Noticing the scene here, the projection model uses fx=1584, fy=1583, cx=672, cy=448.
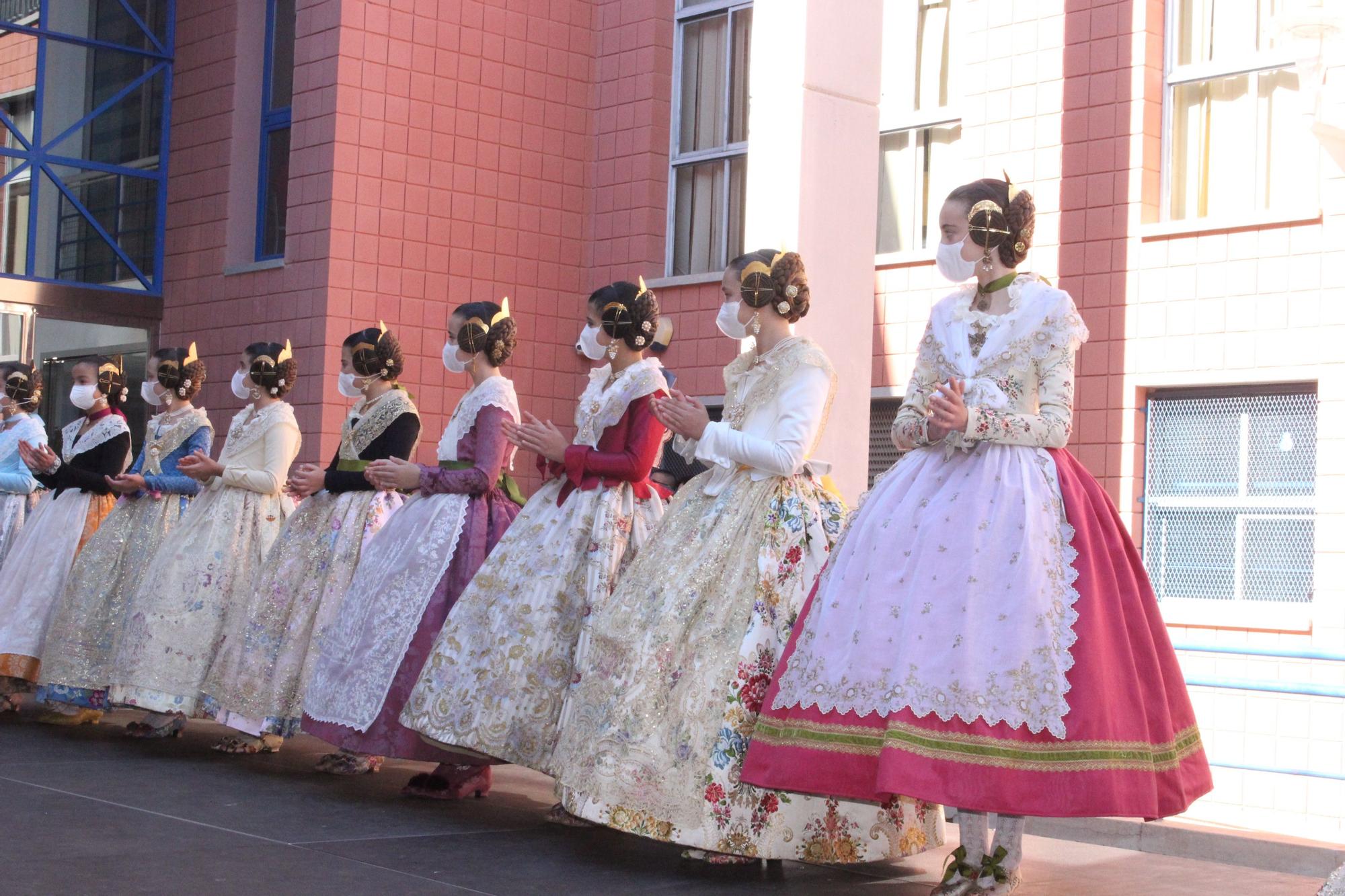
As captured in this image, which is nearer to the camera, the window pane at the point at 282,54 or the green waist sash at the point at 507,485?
the green waist sash at the point at 507,485

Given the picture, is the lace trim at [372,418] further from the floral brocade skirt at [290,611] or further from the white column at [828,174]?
the white column at [828,174]

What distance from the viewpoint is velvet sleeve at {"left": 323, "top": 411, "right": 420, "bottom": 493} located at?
5.50 metres

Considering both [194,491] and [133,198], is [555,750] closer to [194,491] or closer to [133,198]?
[194,491]

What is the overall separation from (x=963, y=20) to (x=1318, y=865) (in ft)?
19.2

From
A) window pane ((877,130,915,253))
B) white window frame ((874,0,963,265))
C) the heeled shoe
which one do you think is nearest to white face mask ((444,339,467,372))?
the heeled shoe

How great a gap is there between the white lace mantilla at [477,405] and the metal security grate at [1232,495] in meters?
Answer: 4.45

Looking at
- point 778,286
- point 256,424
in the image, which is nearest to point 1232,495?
point 778,286

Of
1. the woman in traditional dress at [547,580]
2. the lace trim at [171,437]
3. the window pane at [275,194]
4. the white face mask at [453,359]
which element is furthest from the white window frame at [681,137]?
the woman in traditional dress at [547,580]

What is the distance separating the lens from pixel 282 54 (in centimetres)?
1066

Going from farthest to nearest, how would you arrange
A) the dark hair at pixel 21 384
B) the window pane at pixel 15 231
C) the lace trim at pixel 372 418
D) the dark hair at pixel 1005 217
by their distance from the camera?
the window pane at pixel 15 231
the dark hair at pixel 21 384
the lace trim at pixel 372 418
the dark hair at pixel 1005 217

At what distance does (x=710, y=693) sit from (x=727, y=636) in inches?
5.9

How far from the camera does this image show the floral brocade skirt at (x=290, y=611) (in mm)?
5465

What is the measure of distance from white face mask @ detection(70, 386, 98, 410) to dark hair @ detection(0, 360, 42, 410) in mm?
1042

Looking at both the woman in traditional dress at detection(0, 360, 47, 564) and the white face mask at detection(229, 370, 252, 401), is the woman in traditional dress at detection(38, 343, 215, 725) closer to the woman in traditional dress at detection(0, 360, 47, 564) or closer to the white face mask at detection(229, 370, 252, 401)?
the white face mask at detection(229, 370, 252, 401)
